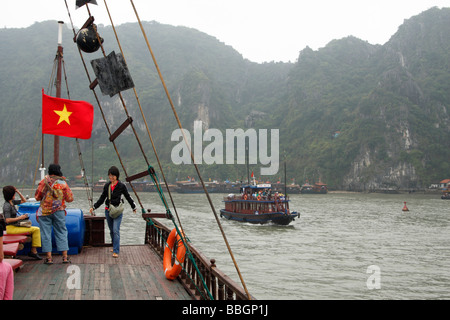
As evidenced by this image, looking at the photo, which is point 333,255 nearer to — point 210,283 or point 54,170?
point 210,283

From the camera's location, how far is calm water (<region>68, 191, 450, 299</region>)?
1480 centimetres

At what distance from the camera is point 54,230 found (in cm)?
627

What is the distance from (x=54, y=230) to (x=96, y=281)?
4.44ft

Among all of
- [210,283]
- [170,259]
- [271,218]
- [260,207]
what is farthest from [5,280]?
[260,207]

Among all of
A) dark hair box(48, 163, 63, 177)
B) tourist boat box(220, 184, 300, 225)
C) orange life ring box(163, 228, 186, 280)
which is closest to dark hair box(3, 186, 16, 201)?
dark hair box(48, 163, 63, 177)

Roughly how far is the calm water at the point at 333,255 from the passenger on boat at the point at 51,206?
843 centimetres

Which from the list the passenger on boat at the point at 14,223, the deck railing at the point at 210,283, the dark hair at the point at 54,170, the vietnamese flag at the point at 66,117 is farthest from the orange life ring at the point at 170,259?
the vietnamese flag at the point at 66,117

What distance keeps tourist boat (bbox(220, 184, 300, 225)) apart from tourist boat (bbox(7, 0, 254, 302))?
87.3 ft

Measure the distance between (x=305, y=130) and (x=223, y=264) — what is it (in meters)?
132

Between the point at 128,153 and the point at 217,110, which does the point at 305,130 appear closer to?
the point at 217,110

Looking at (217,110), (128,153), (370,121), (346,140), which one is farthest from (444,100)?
(128,153)

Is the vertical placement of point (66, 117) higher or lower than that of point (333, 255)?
higher

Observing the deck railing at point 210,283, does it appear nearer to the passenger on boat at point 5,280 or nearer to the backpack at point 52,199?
the backpack at point 52,199

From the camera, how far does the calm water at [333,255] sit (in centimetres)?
1480
